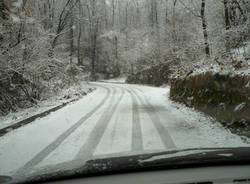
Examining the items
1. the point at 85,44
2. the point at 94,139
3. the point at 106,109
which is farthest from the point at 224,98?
the point at 85,44

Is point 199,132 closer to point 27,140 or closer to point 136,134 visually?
point 136,134

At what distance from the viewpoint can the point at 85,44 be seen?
44.2 meters

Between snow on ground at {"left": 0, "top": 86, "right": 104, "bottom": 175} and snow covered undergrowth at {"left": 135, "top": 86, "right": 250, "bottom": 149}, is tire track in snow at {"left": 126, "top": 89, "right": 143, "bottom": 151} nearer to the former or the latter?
snow covered undergrowth at {"left": 135, "top": 86, "right": 250, "bottom": 149}

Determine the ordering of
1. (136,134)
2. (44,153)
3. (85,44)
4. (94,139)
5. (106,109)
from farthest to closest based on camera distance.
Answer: (85,44) < (106,109) < (136,134) < (94,139) < (44,153)

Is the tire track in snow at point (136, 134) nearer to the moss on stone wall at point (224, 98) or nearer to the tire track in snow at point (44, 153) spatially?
the tire track in snow at point (44, 153)

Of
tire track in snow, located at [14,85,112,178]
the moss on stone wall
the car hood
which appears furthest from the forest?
tire track in snow, located at [14,85,112,178]

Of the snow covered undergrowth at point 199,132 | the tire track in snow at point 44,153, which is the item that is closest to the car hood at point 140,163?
the tire track in snow at point 44,153

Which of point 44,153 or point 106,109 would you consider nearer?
point 44,153

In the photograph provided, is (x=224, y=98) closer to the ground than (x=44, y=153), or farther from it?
farther from it

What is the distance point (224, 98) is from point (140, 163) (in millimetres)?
5129

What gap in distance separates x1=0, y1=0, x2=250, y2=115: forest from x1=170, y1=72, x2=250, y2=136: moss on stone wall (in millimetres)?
772

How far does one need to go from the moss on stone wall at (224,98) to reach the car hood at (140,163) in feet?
10.6

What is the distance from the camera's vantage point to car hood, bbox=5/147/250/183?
188 centimetres

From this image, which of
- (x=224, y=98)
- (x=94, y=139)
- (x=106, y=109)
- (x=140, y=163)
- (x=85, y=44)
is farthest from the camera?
(x=85, y=44)
